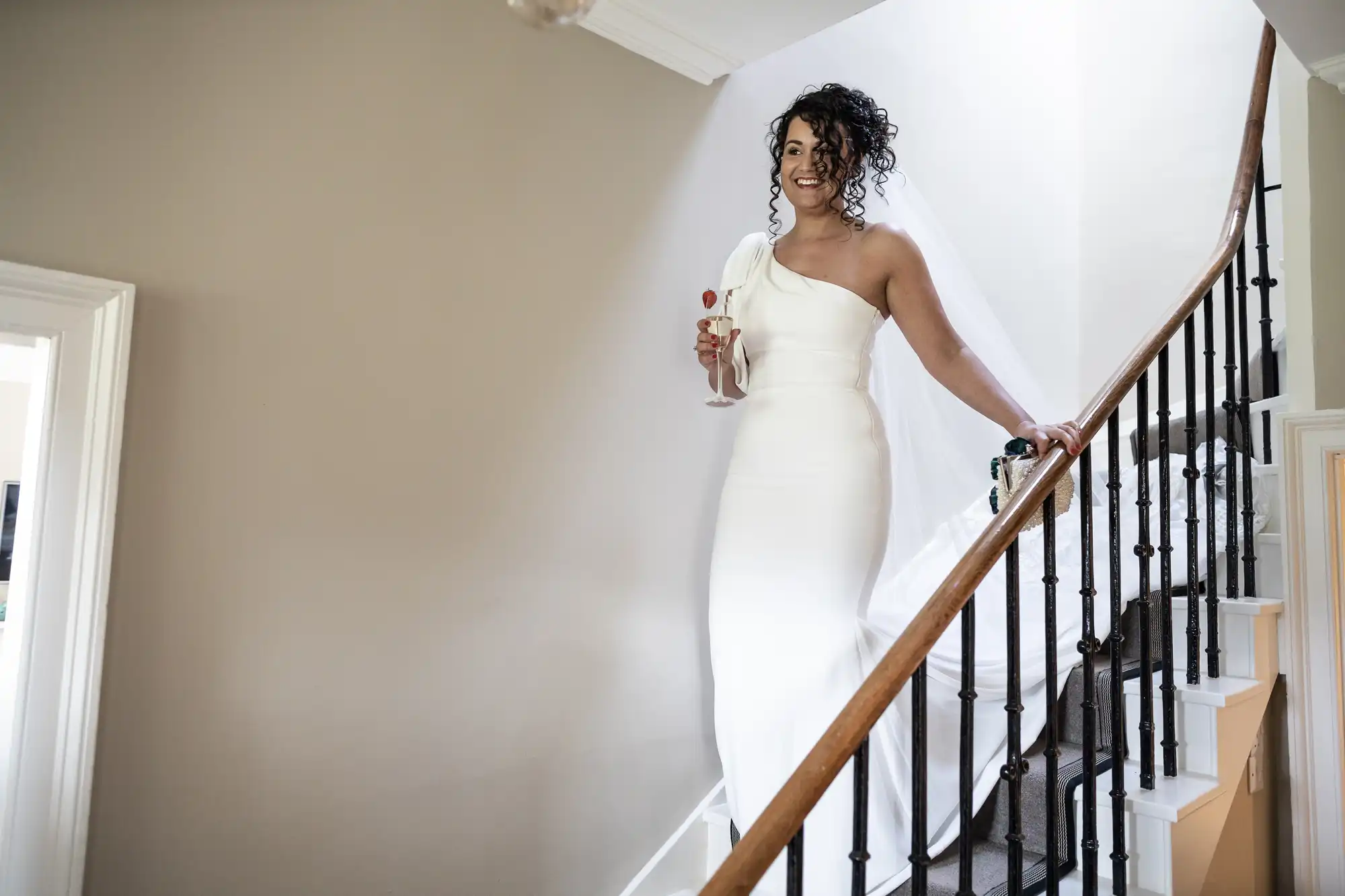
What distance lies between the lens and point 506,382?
2346mm

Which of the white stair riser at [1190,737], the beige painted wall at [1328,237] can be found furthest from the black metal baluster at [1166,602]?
the beige painted wall at [1328,237]

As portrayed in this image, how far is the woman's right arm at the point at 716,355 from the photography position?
2.10 m

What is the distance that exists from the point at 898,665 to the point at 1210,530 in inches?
58.3

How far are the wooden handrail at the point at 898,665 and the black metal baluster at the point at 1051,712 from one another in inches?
3.7

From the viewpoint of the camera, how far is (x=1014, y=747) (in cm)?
171

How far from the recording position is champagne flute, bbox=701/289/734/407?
2057 millimetres

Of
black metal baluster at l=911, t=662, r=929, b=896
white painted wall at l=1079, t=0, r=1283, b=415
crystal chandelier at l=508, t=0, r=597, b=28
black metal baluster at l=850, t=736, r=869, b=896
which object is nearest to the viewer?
crystal chandelier at l=508, t=0, r=597, b=28

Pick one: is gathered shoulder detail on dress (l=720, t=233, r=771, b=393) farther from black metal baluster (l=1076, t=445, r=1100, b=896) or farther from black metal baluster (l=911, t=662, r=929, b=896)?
black metal baluster (l=911, t=662, r=929, b=896)

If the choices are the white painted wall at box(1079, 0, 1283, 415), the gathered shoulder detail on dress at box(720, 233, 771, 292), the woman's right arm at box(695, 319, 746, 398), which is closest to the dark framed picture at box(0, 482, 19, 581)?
the woman's right arm at box(695, 319, 746, 398)

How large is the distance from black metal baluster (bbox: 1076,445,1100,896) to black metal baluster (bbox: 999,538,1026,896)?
0.25 metres

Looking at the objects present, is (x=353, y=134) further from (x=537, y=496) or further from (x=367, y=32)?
(x=537, y=496)

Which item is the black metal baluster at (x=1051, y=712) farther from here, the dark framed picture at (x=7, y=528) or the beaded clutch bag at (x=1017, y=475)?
the dark framed picture at (x=7, y=528)

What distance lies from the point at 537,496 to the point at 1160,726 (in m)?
1.70

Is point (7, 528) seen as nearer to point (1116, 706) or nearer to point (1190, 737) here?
point (1116, 706)
